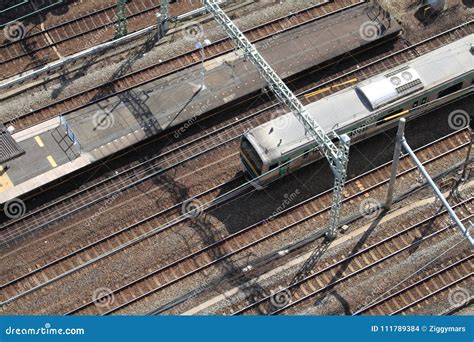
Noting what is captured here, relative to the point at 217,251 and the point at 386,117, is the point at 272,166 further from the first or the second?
the point at 386,117

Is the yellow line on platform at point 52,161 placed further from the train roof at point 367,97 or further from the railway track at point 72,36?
the train roof at point 367,97

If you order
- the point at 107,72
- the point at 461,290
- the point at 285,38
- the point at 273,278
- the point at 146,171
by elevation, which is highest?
the point at 107,72

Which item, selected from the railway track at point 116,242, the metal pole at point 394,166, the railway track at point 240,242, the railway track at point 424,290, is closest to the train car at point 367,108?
the railway track at point 240,242

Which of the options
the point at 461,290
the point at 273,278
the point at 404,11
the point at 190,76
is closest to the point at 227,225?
the point at 273,278

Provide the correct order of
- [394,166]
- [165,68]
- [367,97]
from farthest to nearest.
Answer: [165,68] < [367,97] < [394,166]

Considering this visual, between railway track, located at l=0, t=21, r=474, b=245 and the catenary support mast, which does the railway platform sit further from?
the catenary support mast

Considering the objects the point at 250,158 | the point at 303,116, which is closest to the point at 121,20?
the point at 250,158

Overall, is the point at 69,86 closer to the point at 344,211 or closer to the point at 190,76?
the point at 190,76
